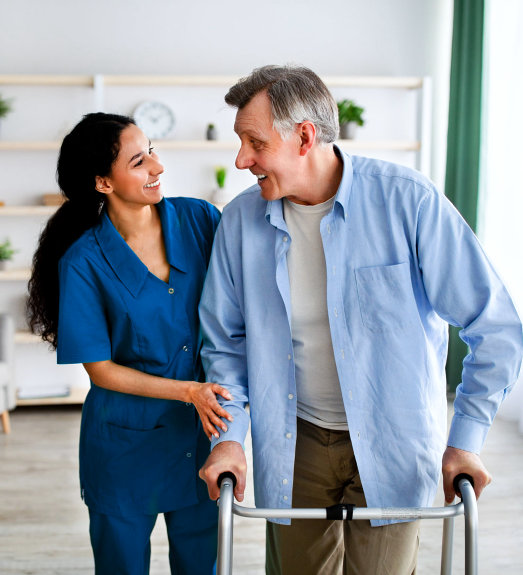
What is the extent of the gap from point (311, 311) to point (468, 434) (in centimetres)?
41

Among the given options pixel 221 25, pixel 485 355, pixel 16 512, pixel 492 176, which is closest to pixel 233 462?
pixel 485 355

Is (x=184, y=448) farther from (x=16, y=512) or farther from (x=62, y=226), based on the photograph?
(x=16, y=512)

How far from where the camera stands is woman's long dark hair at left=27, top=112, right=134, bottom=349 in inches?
62.5

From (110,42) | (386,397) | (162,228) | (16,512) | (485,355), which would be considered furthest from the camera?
(110,42)

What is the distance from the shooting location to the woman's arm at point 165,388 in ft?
4.63

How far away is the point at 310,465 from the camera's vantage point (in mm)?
1531

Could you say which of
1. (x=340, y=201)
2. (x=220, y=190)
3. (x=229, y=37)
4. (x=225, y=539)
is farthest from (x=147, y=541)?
(x=229, y=37)

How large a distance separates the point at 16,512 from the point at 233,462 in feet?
6.87

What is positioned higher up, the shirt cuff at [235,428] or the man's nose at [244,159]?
the man's nose at [244,159]

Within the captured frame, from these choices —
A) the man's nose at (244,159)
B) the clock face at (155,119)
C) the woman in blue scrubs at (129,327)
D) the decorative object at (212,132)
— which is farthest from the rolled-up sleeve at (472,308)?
the clock face at (155,119)

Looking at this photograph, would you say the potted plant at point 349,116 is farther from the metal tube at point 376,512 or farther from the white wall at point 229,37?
the metal tube at point 376,512

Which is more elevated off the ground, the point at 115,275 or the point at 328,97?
the point at 328,97

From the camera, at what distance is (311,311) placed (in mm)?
1426

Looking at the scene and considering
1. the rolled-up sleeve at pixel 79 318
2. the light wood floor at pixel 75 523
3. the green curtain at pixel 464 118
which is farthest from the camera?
the green curtain at pixel 464 118
